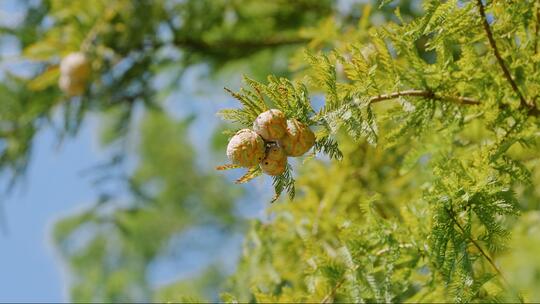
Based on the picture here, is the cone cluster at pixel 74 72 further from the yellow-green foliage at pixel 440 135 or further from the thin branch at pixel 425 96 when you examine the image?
the thin branch at pixel 425 96

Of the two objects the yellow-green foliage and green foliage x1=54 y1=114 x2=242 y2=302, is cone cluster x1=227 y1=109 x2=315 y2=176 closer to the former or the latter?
the yellow-green foliage

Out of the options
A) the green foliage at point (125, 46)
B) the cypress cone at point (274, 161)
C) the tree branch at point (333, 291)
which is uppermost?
the green foliage at point (125, 46)

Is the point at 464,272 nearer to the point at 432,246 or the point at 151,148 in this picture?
the point at 432,246

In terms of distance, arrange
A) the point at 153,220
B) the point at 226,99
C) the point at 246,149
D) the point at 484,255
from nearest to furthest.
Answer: the point at 246,149
the point at 484,255
the point at 226,99
the point at 153,220

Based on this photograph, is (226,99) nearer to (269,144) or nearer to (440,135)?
(440,135)

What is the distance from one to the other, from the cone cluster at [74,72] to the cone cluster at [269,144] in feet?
6.30

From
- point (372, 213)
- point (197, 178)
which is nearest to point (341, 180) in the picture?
point (372, 213)

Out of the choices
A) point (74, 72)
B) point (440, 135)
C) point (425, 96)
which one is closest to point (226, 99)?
point (74, 72)

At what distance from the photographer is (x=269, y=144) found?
1229 mm

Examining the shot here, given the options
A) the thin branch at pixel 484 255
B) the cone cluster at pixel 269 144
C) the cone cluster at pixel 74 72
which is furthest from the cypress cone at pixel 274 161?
the cone cluster at pixel 74 72

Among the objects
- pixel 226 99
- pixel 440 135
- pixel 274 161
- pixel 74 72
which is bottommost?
pixel 274 161

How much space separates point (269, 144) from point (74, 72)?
6.34 ft

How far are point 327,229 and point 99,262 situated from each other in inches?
149

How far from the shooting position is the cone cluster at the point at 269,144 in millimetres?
1185
